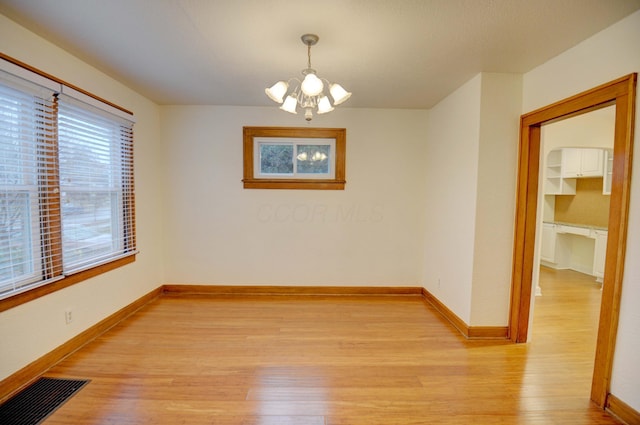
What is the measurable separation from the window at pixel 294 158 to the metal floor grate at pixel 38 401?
2.45 metres

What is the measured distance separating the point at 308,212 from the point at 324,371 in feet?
6.54

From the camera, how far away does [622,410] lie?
5.54ft

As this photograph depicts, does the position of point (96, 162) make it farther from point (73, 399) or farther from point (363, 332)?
point (363, 332)

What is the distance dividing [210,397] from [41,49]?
9.08ft

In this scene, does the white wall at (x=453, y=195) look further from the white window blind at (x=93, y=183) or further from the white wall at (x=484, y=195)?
the white window blind at (x=93, y=183)

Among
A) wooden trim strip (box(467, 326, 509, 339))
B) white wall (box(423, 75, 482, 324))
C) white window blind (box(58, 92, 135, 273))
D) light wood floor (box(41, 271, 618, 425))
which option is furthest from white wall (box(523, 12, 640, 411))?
white window blind (box(58, 92, 135, 273))

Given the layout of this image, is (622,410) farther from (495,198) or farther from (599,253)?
(599,253)

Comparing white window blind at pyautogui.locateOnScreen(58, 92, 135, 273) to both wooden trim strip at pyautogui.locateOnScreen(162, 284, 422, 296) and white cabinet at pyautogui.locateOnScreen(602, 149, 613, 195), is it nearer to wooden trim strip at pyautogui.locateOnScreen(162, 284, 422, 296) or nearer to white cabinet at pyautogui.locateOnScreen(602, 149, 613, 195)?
wooden trim strip at pyautogui.locateOnScreen(162, 284, 422, 296)

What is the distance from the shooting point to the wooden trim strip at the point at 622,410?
1.63 metres

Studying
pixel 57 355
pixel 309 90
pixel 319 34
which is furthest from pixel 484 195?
pixel 57 355

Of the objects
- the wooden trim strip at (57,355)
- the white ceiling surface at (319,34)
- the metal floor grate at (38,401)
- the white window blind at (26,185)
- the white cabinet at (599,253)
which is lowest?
the metal floor grate at (38,401)

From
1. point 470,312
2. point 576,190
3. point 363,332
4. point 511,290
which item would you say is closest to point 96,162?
point 363,332

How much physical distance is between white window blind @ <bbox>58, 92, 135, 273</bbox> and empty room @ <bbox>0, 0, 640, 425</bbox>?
22 mm

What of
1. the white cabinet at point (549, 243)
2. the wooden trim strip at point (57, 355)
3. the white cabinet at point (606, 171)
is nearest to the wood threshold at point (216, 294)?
the wooden trim strip at point (57, 355)
